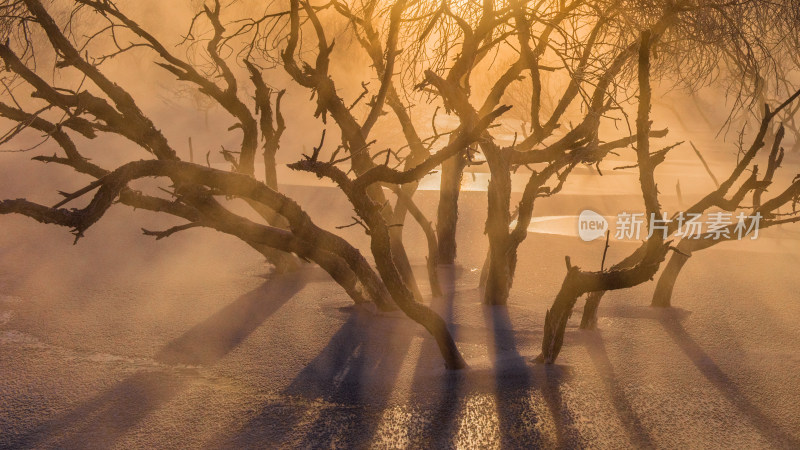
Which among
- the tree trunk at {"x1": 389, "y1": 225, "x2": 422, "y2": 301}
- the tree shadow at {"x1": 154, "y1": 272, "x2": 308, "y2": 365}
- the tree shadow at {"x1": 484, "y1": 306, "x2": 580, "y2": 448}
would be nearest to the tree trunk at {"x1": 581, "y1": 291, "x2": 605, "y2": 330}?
the tree shadow at {"x1": 484, "y1": 306, "x2": 580, "y2": 448}

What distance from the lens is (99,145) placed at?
2892 cm

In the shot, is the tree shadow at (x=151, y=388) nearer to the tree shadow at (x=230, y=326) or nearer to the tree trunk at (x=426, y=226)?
the tree shadow at (x=230, y=326)

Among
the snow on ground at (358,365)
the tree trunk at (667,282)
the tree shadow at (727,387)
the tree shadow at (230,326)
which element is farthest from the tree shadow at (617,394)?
the tree shadow at (230,326)

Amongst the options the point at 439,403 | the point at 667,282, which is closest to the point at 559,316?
the point at 439,403

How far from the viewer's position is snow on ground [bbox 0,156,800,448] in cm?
560

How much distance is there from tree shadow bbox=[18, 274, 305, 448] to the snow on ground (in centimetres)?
2

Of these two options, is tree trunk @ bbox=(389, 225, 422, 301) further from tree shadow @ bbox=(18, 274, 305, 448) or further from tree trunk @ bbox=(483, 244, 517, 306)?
tree shadow @ bbox=(18, 274, 305, 448)

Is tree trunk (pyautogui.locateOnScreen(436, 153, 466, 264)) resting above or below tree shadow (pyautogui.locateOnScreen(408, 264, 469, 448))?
above

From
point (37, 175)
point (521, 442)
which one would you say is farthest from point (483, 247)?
point (37, 175)

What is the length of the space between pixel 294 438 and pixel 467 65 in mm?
4232

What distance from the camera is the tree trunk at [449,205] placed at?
1014cm

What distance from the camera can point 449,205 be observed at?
1053 cm

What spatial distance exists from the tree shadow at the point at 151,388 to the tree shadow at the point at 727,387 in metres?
4.35

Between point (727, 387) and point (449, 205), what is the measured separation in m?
4.92
